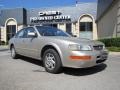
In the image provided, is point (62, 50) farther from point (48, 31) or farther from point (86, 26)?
point (86, 26)

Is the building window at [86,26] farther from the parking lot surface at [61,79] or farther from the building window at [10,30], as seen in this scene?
the parking lot surface at [61,79]

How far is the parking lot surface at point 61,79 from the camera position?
554 cm

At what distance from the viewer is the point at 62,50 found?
6766 millimetres

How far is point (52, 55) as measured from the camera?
7.12 metres

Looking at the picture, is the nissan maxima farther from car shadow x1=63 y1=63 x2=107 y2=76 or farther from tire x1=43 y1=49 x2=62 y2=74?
car shadow x1=63 y1=63 x2=107 y2=76

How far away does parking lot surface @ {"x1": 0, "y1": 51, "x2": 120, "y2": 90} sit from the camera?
18.2ft

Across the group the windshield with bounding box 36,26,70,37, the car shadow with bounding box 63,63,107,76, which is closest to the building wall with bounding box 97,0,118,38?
the windshield with bounding box 36,26,70,37

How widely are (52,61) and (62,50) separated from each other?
22.8 inches

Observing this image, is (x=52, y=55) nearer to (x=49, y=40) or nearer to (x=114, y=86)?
(x=49, y=40)

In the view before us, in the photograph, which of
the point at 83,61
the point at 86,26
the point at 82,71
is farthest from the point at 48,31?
the point at 86,26

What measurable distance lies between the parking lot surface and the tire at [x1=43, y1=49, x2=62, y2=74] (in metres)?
0.17

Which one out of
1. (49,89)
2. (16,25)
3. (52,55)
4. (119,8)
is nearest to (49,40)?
(52,55)

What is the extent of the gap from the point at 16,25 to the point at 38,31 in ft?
98.7

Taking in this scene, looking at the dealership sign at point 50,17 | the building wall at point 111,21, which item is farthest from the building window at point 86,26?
the building wall at point 111,21
